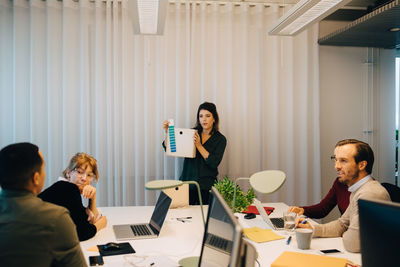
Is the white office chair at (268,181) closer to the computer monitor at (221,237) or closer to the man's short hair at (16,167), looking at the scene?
the computer monitor at (221,237)

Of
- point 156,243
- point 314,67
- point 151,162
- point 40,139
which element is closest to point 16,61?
point 40,139

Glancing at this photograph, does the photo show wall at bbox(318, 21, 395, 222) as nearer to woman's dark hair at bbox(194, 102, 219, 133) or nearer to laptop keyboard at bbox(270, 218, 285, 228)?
woman's dark hair at bbox(194, 102, 219, 133)

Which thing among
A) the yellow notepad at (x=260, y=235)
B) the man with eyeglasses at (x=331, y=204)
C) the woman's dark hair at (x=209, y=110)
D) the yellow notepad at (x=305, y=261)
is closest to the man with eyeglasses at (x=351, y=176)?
the yellow notepad at (x=260, y=235)

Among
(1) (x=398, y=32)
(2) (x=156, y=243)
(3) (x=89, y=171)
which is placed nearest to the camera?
(2) (x=156, y=243)

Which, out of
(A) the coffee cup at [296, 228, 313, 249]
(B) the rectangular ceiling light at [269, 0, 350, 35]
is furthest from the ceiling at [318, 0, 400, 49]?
(A) the coffee cup at [296, 228, 313, 249]

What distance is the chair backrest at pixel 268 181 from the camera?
189 centimetres

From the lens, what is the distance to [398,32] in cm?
368

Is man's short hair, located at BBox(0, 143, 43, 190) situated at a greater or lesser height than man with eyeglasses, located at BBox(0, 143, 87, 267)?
greater

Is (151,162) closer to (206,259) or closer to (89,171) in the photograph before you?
(89,171)

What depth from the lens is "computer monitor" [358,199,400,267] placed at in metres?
1.02

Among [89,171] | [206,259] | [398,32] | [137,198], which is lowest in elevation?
[137,198]

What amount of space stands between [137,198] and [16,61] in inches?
74.3

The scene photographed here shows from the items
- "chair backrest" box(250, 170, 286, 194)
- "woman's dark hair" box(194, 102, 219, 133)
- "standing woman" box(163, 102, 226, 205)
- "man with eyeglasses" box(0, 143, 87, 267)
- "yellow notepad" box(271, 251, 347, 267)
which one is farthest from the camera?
"woman's dark hair" box(194, 102, 219, 133)

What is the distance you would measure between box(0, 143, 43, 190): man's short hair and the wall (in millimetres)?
3602
